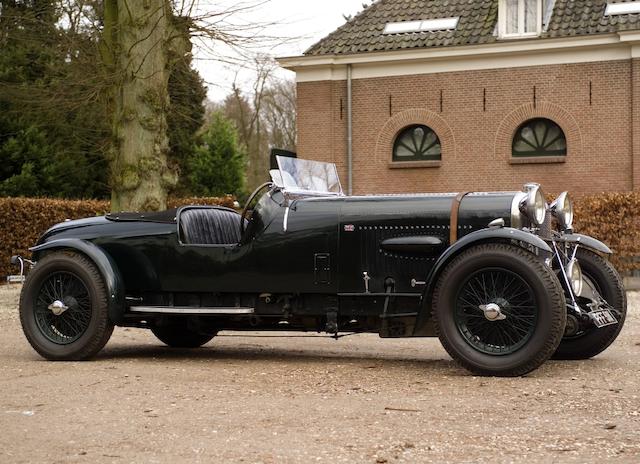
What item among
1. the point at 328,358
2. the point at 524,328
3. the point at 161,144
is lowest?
the point at 328,358

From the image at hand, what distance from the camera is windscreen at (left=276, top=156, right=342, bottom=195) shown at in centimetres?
765

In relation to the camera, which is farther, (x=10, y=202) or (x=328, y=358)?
(x=10, y=202)

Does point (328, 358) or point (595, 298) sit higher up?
point (595, 298)

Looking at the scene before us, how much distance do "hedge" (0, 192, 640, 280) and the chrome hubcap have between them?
1139 cm

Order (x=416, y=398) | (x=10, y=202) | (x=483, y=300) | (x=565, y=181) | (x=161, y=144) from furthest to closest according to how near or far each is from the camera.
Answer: (x=565, y=181) → (x=10, y=202) → (x=161, y=144) → (x=483, y=300) → (x=416, y=398)

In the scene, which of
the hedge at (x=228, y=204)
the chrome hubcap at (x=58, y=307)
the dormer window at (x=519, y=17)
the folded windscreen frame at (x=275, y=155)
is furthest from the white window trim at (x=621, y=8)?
the chrome hubcap at (x=58, y=307)

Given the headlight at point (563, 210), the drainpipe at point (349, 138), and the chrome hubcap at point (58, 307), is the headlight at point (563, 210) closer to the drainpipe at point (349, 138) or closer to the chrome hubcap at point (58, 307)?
the chrome hubcap at point (58, 307)

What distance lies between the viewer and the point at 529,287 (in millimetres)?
6320

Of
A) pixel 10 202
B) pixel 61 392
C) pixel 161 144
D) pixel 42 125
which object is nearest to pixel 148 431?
pixel 61 392

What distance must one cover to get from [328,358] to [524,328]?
2.04m

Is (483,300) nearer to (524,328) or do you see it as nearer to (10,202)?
(524,328)

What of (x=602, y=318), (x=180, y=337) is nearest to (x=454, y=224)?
(x=602, y=318)

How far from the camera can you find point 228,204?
2277cm

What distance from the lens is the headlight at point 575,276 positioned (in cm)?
688
